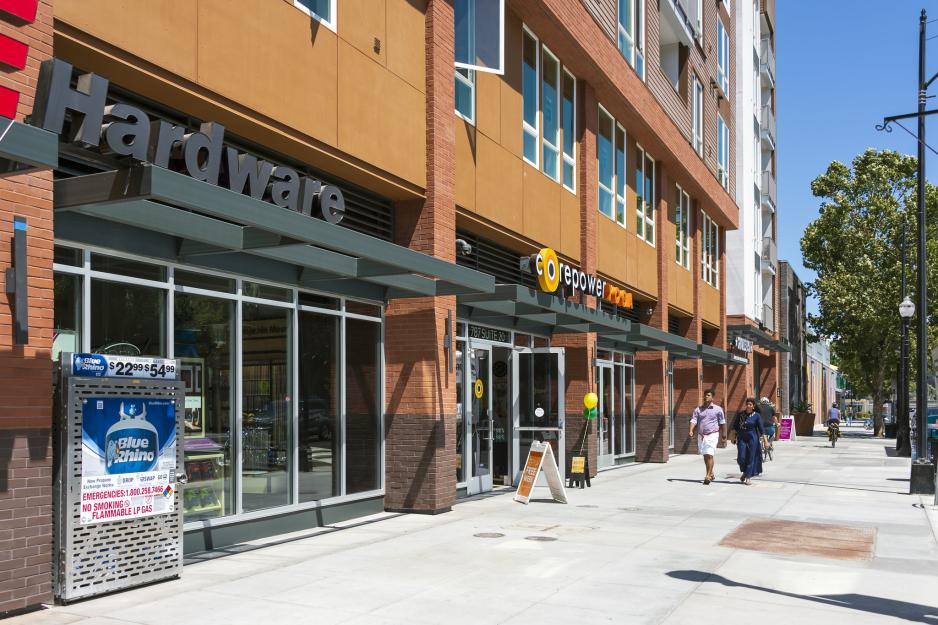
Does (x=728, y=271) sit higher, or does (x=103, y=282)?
(x=728, y=271)

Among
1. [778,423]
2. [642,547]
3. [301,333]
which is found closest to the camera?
[642,547]

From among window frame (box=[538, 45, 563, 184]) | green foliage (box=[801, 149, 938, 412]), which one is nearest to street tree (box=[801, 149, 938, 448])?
green foliage (box=[801, 149, 938, 412])

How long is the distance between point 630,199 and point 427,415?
13430mm

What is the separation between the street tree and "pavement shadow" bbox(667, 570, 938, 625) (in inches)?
1755

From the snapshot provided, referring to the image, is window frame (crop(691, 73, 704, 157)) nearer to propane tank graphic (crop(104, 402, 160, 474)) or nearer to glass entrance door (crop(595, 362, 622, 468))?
glass entrance door (crop(595, 362, 622, 468))

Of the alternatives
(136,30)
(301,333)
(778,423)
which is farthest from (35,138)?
(778,423)

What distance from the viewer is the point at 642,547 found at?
11.6 metres

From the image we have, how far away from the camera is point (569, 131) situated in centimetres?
2098

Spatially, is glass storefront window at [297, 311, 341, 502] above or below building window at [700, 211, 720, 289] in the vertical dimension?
below

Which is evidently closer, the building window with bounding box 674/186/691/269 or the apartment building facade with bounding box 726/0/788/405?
the building window with bounding box 674/186/691/269

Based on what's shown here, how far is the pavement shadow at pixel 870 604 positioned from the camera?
814cm

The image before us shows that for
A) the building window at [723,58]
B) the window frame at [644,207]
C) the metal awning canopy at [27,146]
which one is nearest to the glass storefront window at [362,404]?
the metal awning canopy at [27,146]

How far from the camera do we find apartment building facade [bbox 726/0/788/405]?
136 ft

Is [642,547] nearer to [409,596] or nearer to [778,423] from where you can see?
[409,596]
